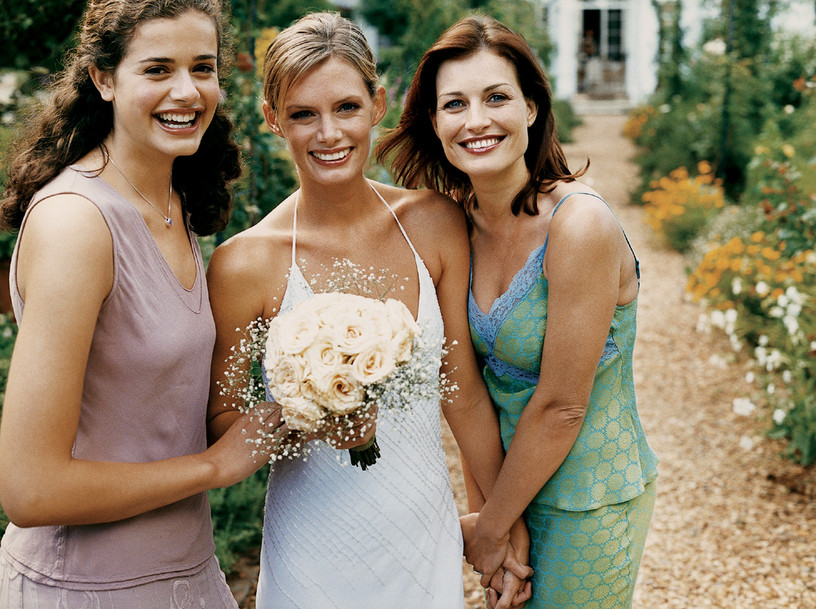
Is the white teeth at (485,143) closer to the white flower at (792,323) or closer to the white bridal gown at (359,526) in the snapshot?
the white bridal gown at (359,526)

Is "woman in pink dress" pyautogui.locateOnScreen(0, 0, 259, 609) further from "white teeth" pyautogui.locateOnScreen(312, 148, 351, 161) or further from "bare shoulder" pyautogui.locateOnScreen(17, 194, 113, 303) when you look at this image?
"white teeth" pyautogui.locateOnScreen(312, 148, 351, 161)

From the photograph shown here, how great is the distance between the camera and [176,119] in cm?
177

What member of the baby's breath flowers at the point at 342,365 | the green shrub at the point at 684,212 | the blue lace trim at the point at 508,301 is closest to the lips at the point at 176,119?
the baby's breath flowers at the point at 342,365

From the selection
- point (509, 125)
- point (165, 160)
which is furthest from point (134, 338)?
point (509, 125)

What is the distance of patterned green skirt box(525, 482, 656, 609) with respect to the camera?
88.9 inches

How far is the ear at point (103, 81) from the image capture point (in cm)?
175

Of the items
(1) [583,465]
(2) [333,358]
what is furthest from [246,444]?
Answer: (1) [583,465]

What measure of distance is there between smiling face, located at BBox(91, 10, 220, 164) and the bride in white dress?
1.14 ft

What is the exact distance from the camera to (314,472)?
2148 millimetres

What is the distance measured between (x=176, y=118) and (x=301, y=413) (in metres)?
0.70

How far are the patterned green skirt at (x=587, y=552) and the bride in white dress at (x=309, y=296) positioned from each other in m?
0.26

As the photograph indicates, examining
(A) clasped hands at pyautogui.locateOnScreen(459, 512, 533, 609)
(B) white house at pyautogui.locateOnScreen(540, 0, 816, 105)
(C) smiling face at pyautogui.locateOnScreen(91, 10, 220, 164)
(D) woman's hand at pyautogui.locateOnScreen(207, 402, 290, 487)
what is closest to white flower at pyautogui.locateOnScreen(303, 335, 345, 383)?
(D) woman's hand at pyautogui.locateOnScreen(207, 402, 290, 487)

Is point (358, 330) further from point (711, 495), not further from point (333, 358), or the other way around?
point (711, 495)

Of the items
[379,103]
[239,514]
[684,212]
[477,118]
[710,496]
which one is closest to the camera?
[477,118]
